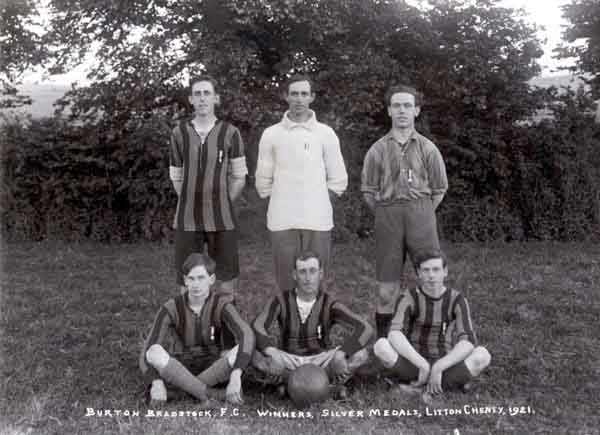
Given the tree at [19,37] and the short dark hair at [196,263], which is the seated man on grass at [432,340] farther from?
the tree at [19,37]

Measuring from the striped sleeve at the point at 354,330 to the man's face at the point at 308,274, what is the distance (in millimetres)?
213

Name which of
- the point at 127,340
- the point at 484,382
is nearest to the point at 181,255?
the point at 127,340

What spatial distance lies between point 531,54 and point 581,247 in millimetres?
3008

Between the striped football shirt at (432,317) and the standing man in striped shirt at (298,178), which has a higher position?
the standing man in striped shirt at (298,178)

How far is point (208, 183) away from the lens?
15.4 feet

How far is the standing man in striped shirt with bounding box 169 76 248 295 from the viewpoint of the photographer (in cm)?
468

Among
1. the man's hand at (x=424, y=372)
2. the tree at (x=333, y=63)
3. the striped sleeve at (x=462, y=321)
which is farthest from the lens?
the tree at (x=333, y=63)

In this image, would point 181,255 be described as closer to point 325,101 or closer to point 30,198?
point 325,101

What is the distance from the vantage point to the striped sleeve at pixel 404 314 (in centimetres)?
422

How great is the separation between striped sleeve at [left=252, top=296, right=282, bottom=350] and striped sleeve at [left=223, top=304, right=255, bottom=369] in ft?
0.27

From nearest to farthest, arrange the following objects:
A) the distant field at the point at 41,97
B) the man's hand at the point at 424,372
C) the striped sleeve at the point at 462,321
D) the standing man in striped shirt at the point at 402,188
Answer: the man's hand at the point at 424,372 → the striped sleeve at the point at 462,321 → the standing man in striped shirt at the point at 402,188 → the distant field at the point at 41,97

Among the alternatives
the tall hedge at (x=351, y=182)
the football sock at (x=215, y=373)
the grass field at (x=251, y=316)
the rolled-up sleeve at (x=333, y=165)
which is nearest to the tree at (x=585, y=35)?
the tall hedge at (x=351, y=182)

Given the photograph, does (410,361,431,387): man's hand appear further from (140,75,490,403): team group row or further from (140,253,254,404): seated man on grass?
(140,253,254,404): seated man on grass

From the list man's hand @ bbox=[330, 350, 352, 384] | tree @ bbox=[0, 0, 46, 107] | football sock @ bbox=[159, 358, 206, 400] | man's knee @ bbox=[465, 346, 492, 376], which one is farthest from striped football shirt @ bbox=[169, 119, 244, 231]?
tree @ bbox=[0, 0, 46, 107]
